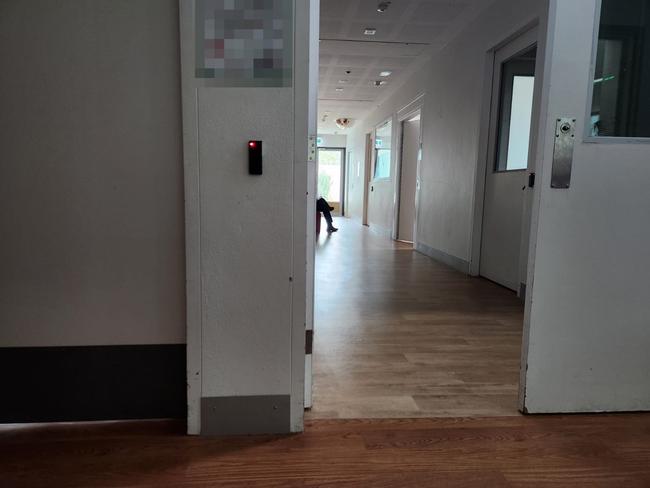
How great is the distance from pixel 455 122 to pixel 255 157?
475cm

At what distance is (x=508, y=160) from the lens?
4.69 meters

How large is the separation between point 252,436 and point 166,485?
1.19 feet

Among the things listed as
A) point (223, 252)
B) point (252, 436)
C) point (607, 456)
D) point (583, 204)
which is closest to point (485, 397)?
point (607, 456)

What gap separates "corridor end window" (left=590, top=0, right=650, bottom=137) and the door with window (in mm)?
15517

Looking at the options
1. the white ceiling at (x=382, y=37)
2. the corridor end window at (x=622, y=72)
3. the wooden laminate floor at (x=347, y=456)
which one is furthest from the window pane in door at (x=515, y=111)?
the wooden laminate floor at (x=347, y=456)

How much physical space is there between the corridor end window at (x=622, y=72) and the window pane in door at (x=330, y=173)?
51.1 ft

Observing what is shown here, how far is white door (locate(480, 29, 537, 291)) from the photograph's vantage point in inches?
168

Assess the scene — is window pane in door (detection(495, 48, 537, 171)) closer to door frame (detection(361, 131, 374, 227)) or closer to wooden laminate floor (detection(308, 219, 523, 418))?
wooden laminate floor (detection(308, 219, 523, 418))

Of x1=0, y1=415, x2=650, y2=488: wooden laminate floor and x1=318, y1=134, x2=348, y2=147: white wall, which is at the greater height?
x1=318, y1=134, x2=348, y2=147: white wall

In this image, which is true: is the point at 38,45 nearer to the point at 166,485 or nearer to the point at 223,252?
the point at 223,252

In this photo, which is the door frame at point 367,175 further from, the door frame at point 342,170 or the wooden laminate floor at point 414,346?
the wooden laminate floor at point 414,346

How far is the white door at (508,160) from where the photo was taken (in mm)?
4270

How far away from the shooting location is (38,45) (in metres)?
1.50

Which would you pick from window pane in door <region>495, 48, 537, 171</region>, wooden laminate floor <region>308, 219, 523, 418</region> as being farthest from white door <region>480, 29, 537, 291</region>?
wooden laminate floor <region>308, 219, 523, 418</region>
